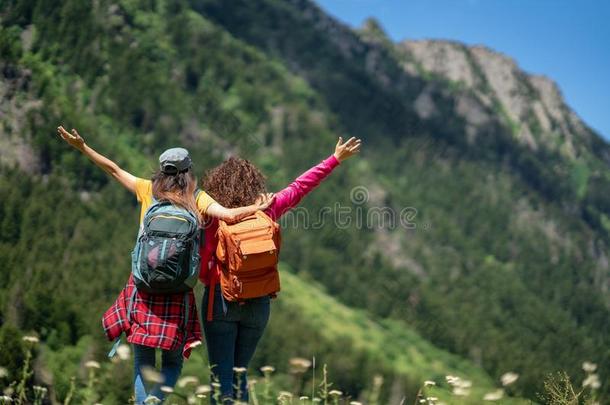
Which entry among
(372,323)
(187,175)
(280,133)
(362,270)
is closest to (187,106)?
(280,133)

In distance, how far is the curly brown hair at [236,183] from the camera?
22.4 ft

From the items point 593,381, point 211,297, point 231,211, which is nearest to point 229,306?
point 211,297

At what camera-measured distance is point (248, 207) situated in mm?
6629

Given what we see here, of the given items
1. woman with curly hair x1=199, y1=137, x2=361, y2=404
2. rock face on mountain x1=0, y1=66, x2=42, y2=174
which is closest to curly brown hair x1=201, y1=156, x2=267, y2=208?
woman with curly hair x1=199, y1=137, x2=361, y2=404

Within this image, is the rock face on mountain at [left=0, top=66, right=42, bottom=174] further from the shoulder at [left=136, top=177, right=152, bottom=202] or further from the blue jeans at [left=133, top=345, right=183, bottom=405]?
the blue jeans at [left=133, top=345, right=183, bottom=405]

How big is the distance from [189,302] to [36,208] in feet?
383

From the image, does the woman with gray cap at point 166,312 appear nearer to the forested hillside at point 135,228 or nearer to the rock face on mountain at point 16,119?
the forested hillside at point 135,228

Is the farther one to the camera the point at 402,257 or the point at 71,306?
the point at 402,257

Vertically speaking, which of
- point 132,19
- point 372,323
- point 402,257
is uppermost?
point 132,19

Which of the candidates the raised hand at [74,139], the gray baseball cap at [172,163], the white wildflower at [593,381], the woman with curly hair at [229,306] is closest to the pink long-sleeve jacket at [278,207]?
the woman with curly hair at [229,306]

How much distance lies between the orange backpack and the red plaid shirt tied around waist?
0.40 m

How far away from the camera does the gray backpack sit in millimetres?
6105

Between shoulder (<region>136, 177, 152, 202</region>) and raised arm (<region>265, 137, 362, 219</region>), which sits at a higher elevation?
raised arm (<region>265, 137, 362, 219</region>)

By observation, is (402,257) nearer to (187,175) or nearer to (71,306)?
(71,306)
